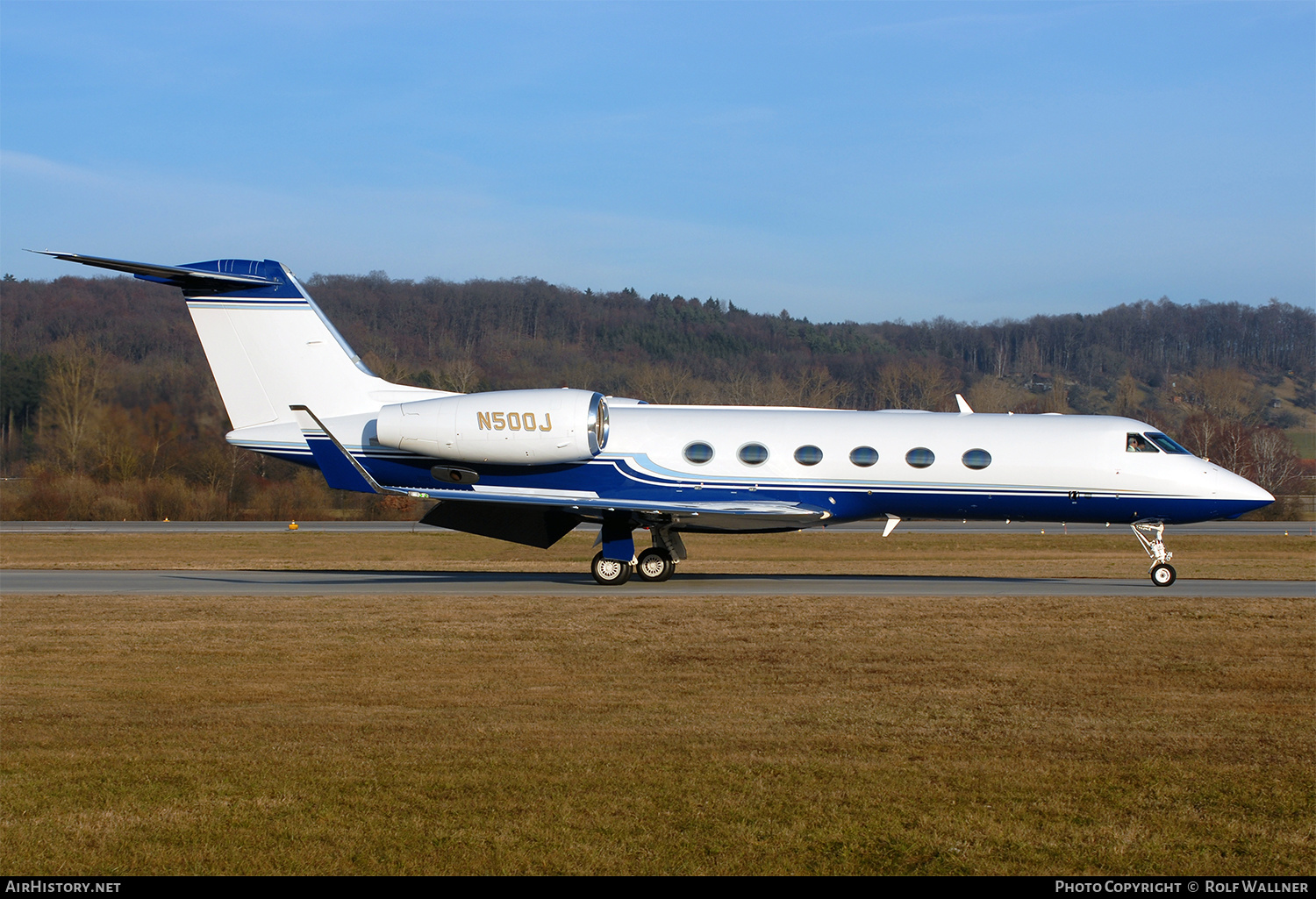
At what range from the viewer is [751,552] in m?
31.8

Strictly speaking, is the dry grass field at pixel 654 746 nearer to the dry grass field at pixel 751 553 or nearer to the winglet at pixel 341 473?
the winglet at pixel 341 473

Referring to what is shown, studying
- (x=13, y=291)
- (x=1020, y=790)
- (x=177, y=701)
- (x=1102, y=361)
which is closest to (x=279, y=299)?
(x=177, y=701)

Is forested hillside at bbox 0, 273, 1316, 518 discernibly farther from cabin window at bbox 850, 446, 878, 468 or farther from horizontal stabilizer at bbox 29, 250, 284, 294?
cabin window at bbox 850, 446, 878, 468

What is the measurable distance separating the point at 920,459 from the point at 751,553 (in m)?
11.9

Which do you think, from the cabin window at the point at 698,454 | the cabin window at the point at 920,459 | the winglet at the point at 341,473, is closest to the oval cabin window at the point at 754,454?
the cabin window at the point at 698,454

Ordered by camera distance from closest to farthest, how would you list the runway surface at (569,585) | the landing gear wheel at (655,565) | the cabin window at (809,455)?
the runway surface at (569,585) → the cabin window at (809,455) → the landing gear wheel at (655,565)

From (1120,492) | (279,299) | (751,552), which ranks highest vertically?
(279,299)

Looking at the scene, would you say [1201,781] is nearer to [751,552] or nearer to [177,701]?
[177,701]

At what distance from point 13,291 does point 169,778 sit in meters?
47.4

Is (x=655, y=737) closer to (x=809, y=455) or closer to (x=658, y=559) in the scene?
(x=809, y=455)

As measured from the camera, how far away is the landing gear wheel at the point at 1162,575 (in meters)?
20.3

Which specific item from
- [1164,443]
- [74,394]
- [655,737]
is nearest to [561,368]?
[74,394]

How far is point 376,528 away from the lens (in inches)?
1565

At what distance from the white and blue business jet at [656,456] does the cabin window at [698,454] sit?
3cm
